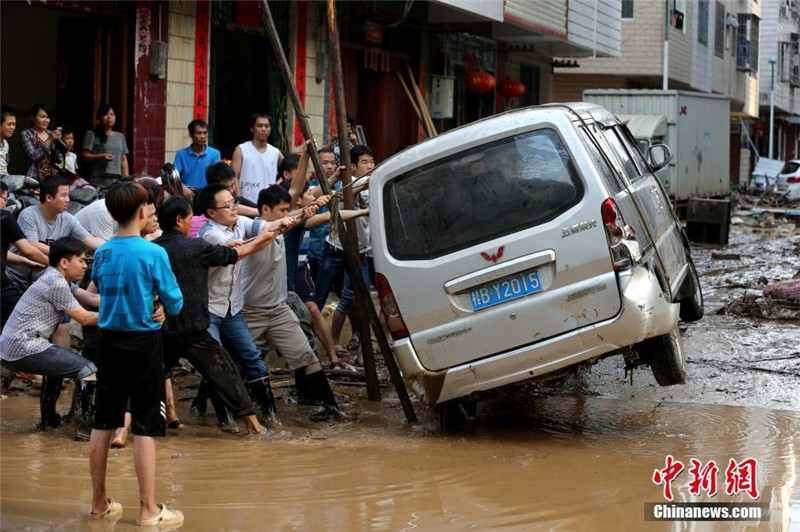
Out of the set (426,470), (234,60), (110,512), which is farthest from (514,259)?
(234,60)

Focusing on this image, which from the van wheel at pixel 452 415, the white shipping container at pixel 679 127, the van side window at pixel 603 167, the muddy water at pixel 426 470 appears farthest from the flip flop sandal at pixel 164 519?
the white shipping container at pixel 679 127

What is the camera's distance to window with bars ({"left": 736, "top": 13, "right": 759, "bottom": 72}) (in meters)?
44.9

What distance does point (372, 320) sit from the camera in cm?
761

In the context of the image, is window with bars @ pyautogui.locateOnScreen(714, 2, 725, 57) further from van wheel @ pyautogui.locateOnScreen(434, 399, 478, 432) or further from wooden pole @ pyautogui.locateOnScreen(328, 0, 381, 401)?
van wheel @ pyautogui.locateOnScreen(434, 399, 478, 432)

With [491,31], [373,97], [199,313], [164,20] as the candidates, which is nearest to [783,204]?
[491,31]

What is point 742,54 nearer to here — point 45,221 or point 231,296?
point 45,221

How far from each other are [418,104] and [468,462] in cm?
1363

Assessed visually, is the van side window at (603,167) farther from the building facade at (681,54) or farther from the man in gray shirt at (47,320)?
the building facade at (681,54)

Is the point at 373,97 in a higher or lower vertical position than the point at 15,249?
higher

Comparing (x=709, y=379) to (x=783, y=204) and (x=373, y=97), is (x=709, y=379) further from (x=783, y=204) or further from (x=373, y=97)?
(x=783, y=204)

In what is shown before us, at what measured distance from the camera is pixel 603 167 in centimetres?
666

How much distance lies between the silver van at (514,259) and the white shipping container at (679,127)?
15585mm

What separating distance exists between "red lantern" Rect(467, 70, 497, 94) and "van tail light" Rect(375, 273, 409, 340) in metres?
14.5

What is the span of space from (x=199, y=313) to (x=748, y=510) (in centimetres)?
328
